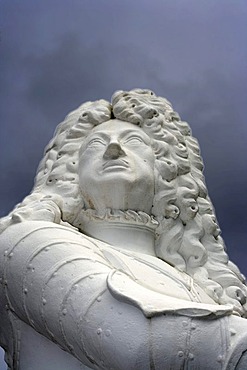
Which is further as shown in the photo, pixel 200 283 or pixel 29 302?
pixel 200 283

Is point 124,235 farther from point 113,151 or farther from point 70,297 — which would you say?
point 70,297

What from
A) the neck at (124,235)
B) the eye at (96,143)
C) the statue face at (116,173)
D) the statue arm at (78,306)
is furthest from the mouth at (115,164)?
the statue arm at (78,306)

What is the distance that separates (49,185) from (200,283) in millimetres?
1343

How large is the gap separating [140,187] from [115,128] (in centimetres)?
59

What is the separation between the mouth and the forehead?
325 millimetres

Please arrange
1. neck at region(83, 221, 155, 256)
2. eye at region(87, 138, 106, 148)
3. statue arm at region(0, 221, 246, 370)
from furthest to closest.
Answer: eye at region(87, 138, 106, 148) → neck at region(83, 221, 155, 256) → statue arm at region(0, 221, 246, 370)

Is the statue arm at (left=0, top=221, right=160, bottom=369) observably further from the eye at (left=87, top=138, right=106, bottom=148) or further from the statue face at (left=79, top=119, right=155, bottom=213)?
the eye at (left=87, top=138, right=106, bottom=148)

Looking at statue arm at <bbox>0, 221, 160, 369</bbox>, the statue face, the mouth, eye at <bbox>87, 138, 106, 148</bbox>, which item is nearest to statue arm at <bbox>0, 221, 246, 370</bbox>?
statue arm at <bbox>0, 221, 160, 369</bbox>

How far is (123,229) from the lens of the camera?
4.91m

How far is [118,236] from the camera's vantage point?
489 centimetres

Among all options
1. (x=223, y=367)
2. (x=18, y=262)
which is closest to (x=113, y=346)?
(x=223, y=367)

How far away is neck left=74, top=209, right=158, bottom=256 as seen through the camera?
4.88 meters

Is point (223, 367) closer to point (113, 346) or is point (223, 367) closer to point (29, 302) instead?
point (113, 346)

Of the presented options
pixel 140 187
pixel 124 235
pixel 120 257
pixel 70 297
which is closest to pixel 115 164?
pixel 140 187
